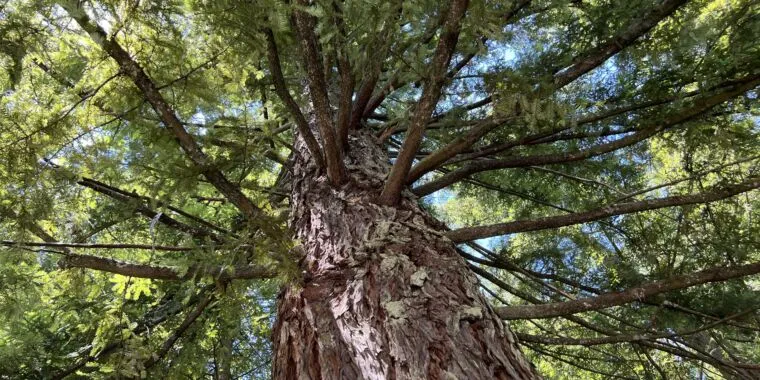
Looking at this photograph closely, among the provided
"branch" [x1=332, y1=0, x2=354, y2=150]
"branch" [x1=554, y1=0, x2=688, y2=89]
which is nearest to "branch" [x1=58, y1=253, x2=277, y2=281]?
"branch" [x1=332, y1=0, x2=354, y2=150]

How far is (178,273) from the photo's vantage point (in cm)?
235

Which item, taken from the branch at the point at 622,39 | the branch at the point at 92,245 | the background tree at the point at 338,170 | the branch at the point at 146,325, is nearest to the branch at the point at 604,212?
the background tree at the point at 338,170

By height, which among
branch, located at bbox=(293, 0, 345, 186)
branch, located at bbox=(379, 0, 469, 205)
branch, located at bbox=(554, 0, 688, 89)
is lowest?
branch, located at bbox=(379, 0, 469, 205)

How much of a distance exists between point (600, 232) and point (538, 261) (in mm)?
663

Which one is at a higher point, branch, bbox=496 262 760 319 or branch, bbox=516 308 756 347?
branch, bbox=496 262 760 319

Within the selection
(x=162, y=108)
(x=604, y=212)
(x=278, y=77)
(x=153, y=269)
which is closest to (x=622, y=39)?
(x=604, y=212)

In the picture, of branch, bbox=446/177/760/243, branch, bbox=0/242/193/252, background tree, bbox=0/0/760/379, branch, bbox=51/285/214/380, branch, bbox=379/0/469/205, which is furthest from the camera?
branch, bbox=51/285/214/380

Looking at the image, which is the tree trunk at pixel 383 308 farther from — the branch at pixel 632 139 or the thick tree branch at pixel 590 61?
the branch at pixel 632 139

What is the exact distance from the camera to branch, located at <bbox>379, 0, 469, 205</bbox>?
5.85 ft

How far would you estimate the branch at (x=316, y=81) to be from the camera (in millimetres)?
1966

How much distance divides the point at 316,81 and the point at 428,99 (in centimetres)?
50

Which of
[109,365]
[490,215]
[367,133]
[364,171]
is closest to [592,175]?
[367,133]

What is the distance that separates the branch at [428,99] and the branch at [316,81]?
0.37 m

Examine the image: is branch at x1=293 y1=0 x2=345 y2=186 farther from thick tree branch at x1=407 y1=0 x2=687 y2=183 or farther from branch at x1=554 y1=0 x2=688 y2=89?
branch at x1=554 y1=0 x2=688 y2=89
